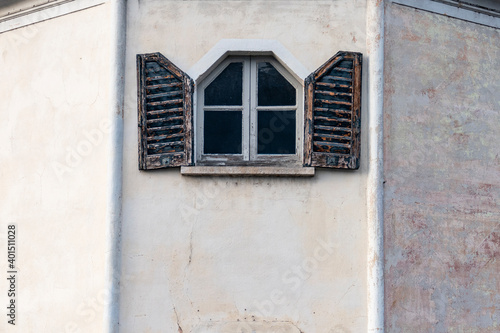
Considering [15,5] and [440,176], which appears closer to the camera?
[440,176]

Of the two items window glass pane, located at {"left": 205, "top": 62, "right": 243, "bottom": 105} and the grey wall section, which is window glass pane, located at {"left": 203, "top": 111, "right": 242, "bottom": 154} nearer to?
window glass pane, located at {"left": 205, "top": 62, "right": 243, "bottom": 105}

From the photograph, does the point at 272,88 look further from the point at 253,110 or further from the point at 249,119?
the point at 249,119

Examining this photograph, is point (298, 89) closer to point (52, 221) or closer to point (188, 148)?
point (188, 148)

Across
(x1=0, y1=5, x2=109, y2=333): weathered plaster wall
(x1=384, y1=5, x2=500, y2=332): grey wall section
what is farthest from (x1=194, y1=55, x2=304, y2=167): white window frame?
(x1=0, y1=5, x2=109, y2=333): weathered plaster wall

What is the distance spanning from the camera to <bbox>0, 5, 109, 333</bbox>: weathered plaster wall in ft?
34.1

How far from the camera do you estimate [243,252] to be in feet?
32.9

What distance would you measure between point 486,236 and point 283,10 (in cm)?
350

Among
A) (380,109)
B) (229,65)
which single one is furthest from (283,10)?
(380,109)

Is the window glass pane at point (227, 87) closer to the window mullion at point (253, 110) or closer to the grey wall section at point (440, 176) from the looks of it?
the window mullion at point (253, 110)

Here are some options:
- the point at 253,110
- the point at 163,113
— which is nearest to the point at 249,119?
the point at 253,110

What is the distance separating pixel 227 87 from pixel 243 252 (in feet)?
6.24

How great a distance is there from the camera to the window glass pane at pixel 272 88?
1041 cm

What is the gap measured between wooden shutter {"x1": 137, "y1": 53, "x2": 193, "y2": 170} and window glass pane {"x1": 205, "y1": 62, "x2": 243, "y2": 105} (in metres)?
0.34

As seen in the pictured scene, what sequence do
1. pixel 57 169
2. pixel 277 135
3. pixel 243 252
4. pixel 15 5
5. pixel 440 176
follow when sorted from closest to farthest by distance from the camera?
pixel 243 252, pixel 277 135, pixel 440 176, pixel 57 169, pixel 15 5
